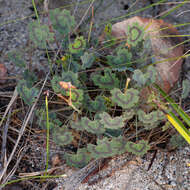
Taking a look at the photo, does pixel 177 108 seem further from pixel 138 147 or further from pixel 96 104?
pixel 96 104

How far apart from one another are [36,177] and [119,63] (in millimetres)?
607

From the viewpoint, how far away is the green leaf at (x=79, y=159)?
3.78ft

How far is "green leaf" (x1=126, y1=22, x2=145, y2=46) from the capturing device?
1.19 m

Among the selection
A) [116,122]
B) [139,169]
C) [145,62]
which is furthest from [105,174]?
[145,62]

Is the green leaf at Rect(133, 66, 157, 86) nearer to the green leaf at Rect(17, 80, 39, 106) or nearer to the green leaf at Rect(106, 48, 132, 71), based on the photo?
the green leaf at Rect(106, 48, 132, 71)

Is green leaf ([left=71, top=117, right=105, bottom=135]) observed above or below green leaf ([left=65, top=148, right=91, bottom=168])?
above

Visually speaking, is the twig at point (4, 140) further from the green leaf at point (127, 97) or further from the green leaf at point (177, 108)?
the green leaf at point (177, 108)

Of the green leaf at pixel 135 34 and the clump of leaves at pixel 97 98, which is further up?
the green leaf at pixel 135 34

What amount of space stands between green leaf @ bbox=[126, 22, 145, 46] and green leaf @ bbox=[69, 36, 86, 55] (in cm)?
20

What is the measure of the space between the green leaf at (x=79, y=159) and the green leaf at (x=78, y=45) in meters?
0.43

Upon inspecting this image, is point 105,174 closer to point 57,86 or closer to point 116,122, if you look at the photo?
point 116,122

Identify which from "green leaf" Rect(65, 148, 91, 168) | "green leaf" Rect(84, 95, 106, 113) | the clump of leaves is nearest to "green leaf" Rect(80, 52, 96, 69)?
the clump of leaves

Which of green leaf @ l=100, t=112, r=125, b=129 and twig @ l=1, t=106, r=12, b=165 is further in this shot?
twig @ l=1, t=106, r=12, b=165

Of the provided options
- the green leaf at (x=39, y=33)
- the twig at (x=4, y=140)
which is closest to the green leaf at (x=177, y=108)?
the green leaf at (x=39, y=33)
